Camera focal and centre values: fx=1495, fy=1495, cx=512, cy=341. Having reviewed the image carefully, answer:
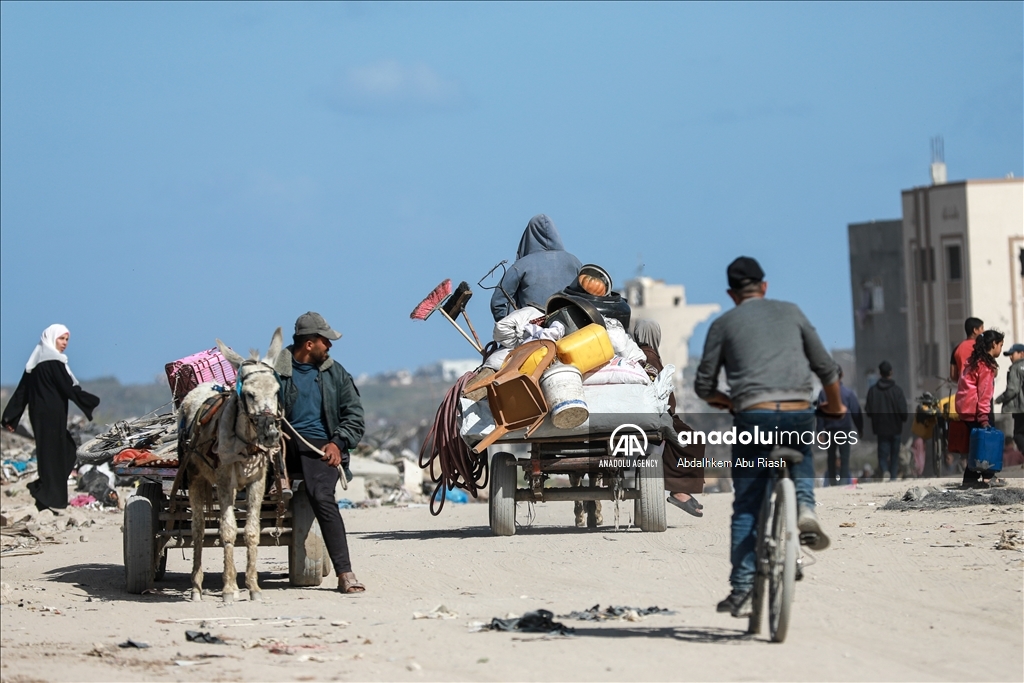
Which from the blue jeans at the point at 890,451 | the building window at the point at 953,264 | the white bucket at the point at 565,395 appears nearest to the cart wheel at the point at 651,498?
the white bucket at the point at 565,395

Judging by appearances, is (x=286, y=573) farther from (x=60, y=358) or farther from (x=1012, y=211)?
(x=1012, y=211)

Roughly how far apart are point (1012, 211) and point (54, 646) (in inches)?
2374

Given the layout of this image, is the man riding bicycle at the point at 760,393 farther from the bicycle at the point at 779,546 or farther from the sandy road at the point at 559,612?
the sandy road at the point at 559,612

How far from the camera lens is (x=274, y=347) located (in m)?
9.95

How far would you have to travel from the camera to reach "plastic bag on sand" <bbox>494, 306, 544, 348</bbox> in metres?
12.9

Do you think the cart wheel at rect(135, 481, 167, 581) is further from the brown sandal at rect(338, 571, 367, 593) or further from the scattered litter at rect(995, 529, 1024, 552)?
the scattered litter at rect(995, 529, 1024, 552)

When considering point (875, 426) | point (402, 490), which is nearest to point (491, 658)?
point (875, 426)

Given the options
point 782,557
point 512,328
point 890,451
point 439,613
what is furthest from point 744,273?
point 890,451

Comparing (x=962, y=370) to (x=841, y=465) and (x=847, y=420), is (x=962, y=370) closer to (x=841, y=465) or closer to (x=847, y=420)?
(x=847, y=420)

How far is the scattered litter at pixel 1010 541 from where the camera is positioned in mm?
11172

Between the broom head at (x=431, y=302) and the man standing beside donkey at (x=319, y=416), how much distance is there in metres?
3.70

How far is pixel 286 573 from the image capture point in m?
12.3

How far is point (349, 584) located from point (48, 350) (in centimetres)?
582

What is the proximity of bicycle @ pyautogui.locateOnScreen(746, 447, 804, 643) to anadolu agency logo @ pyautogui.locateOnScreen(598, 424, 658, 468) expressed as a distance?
468 cm
